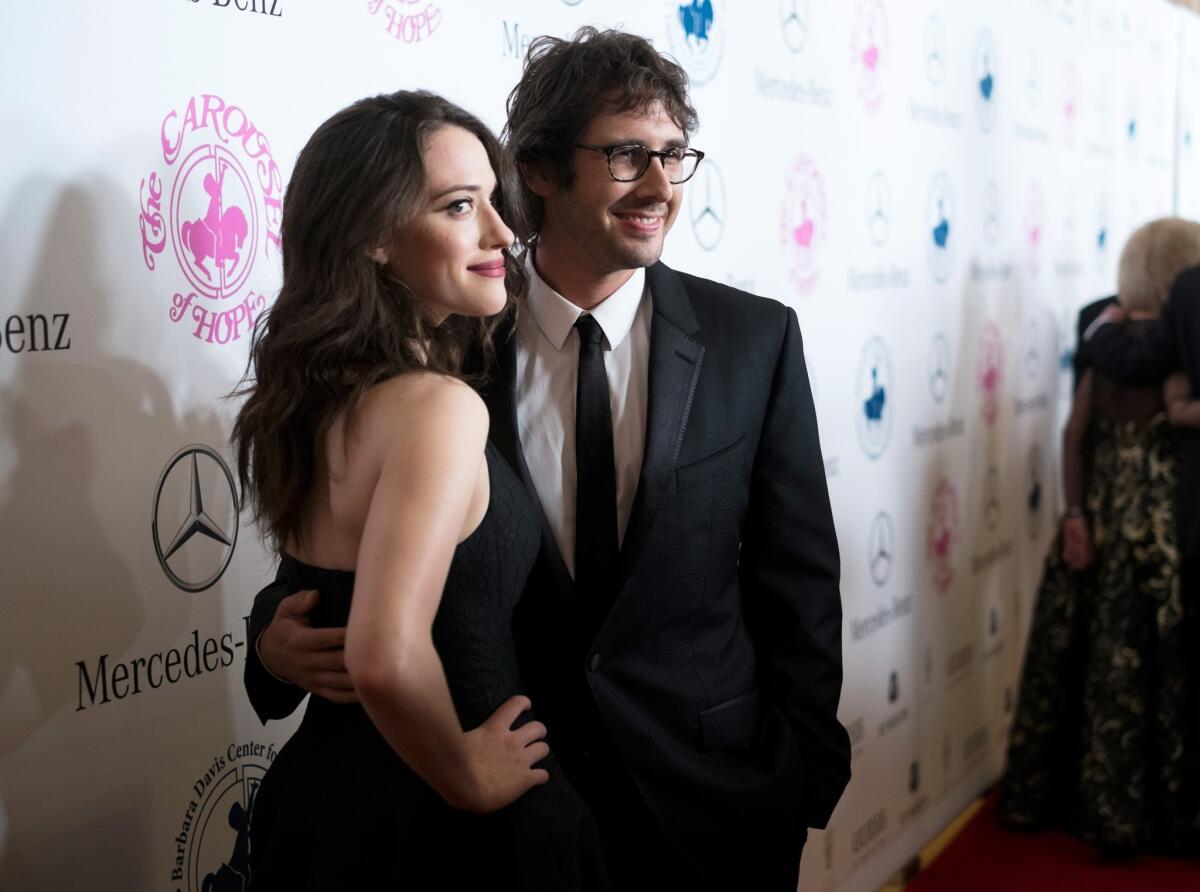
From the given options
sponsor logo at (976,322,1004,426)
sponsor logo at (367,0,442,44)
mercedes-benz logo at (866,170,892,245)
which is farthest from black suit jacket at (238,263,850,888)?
sponsor logo at (976,322,1004,426)

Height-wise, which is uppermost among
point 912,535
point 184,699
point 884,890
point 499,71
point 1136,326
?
point 499,71

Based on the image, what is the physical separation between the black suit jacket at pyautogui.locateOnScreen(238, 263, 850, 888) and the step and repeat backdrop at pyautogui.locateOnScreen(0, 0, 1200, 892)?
0.24 meters

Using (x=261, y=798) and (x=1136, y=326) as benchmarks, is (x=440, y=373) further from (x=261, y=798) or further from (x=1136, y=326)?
(x=1136, y=326)

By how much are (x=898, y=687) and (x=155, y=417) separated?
2578 mm

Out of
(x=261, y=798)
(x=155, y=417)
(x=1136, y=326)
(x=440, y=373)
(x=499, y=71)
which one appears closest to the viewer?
(x=440, y=373)

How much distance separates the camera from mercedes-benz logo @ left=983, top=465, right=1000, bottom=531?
436cm

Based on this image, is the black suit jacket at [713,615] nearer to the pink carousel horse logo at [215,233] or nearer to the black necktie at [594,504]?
the black necktie at [594,504]

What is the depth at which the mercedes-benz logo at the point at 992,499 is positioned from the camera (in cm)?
436

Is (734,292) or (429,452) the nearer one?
(429,452)

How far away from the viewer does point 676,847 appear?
1875mm

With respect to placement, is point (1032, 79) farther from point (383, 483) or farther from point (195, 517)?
point (383, 483)

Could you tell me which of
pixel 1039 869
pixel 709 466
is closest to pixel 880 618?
pixel 1039 869

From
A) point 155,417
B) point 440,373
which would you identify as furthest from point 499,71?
point 440,373

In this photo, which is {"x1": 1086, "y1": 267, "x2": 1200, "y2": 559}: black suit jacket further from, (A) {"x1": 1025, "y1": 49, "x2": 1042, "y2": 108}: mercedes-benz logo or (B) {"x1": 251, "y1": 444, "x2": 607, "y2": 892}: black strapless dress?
(B) {"x1": 251, "y1": 444, "x2": 607, "y2": 892}: black strapless dress
